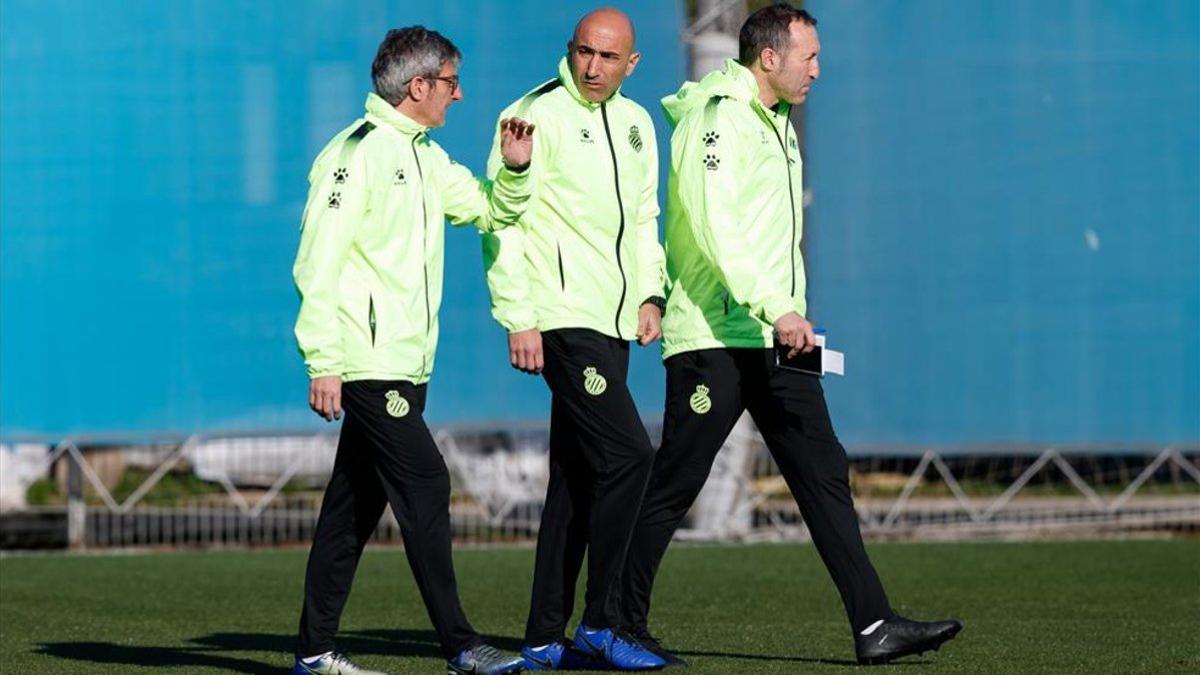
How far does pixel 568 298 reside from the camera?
258 inches

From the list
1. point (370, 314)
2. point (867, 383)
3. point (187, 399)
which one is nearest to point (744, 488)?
point (867, 383)

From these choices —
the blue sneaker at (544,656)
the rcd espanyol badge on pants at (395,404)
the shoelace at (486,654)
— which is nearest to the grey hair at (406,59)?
the rcd espanyol badge on pants at (395,404)

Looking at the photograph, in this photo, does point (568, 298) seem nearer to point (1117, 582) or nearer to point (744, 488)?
point (1117, 582)

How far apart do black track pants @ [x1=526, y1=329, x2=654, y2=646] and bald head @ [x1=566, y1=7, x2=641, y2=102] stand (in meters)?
0.74

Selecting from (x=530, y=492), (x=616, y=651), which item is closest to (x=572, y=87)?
(x=616, y=651)

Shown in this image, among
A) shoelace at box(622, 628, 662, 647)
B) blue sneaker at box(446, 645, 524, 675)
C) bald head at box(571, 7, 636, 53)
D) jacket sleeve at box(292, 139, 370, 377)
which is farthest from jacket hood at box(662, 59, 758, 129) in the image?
blue sneaker at box(446, 645, 524, 675)

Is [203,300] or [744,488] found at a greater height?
[203,300]

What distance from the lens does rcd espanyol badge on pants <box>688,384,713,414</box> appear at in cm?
678

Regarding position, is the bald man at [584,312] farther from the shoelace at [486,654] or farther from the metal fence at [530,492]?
the metal fence at [530,492]

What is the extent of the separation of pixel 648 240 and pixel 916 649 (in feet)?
4.79

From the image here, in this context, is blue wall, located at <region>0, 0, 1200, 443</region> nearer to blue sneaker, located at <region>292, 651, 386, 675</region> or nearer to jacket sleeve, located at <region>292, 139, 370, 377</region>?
blue sneaker, located at <region>292, 651, 386, 675</region>

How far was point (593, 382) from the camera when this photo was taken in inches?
257

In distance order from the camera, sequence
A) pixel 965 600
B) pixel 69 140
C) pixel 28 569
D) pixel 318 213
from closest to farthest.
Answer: pixel 318 213, pixel 965 600, pixel 28 569, pixel 69 140

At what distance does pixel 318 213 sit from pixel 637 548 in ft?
5.25
